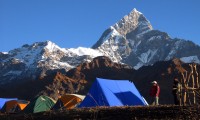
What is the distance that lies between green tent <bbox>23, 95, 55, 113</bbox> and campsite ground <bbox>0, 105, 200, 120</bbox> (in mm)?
8636

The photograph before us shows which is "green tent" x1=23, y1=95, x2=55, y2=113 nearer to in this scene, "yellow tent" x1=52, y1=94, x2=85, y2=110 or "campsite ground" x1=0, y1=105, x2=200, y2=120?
"yellow tent" x1=52, y1=94, x2=85, y2=110

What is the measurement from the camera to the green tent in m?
32.2

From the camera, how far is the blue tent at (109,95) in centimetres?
2888

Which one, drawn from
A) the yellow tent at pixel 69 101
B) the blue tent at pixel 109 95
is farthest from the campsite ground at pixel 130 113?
the yellow tent at pixel 69 101

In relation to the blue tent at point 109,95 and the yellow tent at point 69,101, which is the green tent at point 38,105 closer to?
the yellow tent at point 69,101

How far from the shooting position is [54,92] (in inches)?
5094

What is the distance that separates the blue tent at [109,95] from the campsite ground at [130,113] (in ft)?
19.0

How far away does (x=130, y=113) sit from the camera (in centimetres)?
1959

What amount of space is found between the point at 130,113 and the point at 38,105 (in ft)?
47.4

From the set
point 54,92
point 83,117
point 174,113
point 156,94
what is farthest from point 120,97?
point 54,92

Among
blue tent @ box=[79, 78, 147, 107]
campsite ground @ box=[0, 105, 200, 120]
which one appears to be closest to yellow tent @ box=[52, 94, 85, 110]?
blue tent @ box=[79, 78, 147, 107]

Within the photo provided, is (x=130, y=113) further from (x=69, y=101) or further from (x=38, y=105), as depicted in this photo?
(x=69, y=101)

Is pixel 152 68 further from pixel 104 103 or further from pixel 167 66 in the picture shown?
pixel 104 103

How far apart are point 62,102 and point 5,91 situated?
376 feet
